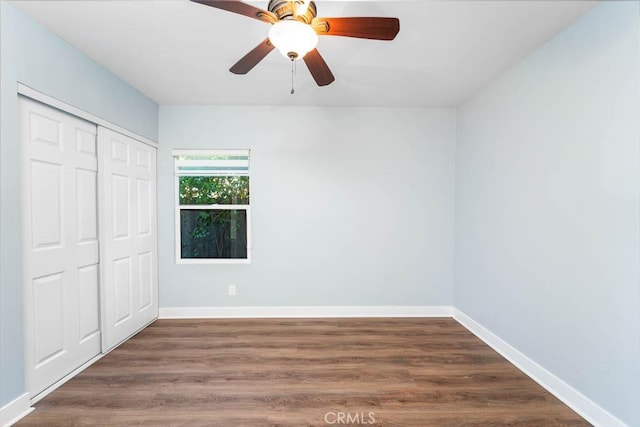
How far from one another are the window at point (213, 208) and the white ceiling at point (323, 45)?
2.41 feet

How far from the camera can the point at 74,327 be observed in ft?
7.21

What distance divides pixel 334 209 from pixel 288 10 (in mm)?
2217

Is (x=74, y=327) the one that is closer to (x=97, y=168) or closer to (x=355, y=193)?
(x=97, y=168)

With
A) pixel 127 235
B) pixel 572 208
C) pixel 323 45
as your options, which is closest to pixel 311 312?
pixel 127 235

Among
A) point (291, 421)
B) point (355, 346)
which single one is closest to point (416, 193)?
point (355, 346)

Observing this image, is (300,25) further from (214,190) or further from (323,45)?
(214,190)

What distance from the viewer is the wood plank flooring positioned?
1766mm

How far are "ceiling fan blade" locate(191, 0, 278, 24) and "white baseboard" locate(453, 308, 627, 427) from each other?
9.59 feet

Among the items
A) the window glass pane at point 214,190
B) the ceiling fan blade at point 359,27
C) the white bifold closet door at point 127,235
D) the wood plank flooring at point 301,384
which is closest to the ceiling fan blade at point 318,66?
the ceiling fan blade at point 359,27

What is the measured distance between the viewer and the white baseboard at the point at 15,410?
5.42 ft

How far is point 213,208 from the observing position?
11.2 feet

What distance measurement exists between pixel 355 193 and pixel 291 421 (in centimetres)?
234

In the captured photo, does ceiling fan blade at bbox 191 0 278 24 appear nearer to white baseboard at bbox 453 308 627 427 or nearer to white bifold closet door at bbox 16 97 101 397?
white bifold closet door at bbox 16 97 101 397

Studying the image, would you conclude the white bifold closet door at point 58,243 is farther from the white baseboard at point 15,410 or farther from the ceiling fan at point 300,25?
the ceiling fan at point 300,25
